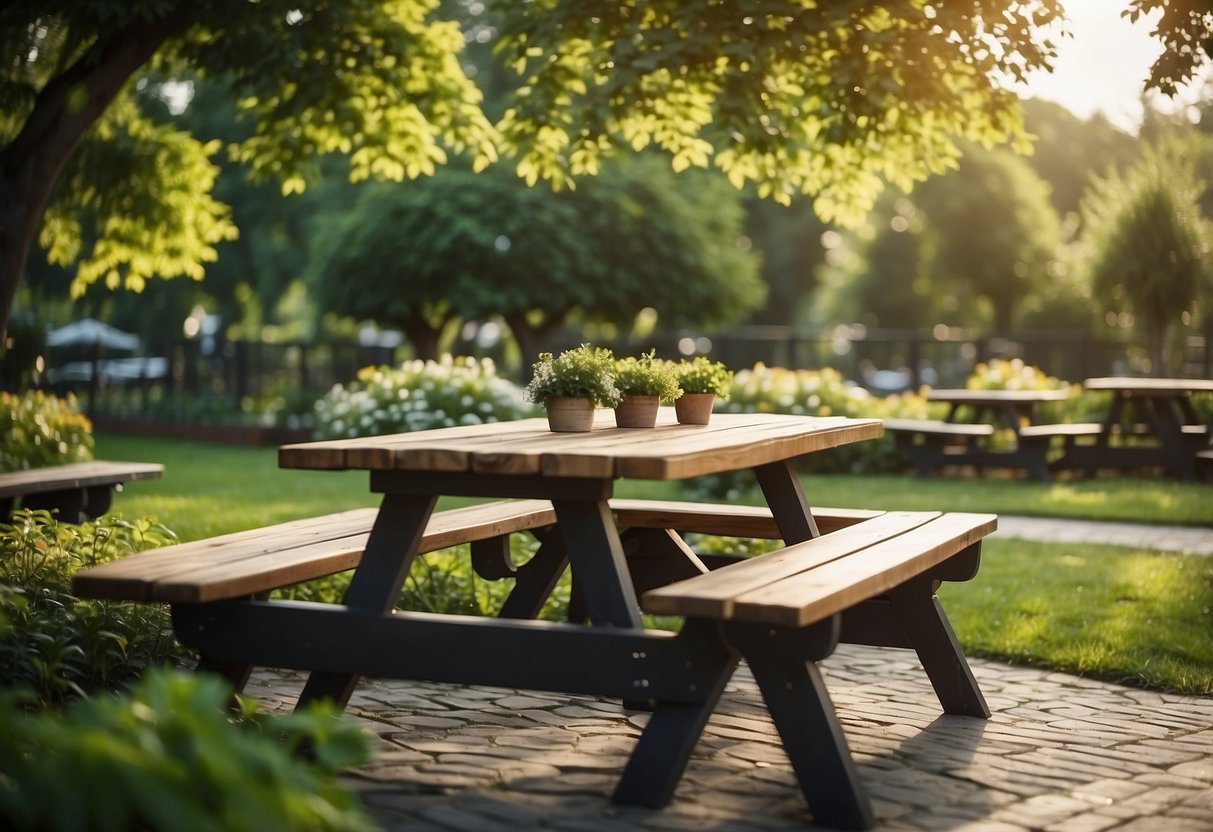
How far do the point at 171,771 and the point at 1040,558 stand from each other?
24.9 ft

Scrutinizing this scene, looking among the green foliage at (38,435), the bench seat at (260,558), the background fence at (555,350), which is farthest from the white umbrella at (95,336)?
the bench seat at (260,558)

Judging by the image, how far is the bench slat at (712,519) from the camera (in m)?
6.09

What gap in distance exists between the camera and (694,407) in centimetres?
570

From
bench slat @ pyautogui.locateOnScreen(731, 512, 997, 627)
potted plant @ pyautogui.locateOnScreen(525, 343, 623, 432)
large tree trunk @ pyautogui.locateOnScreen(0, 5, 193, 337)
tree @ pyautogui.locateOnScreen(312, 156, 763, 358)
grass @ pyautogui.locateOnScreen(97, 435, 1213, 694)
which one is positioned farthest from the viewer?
tree @ pyautogui.locateOnScreen(312, 156, 763, 358)

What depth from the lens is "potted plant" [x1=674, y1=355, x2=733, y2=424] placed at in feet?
18.5

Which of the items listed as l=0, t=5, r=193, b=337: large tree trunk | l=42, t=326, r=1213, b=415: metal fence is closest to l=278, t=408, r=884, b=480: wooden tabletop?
l=0, t=5, r=193, b=337: large tree trunk

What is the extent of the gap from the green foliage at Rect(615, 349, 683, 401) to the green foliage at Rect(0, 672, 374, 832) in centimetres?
267

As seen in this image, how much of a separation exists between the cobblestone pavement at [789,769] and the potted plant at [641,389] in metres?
1.15

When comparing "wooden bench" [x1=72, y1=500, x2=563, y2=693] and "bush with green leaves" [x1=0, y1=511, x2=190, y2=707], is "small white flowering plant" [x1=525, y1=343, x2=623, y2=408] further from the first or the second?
"bush with green leaves" [x1=0, y1=511, x2=190, y2=707]

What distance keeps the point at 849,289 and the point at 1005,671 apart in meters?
46.5

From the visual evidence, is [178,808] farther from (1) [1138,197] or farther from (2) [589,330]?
(2) [589,330]

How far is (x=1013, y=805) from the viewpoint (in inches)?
167

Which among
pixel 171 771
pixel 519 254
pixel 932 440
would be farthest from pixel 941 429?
pixel 171 771

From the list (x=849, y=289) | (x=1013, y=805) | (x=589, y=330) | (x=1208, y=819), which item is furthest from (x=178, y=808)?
(x=849, y=289)
